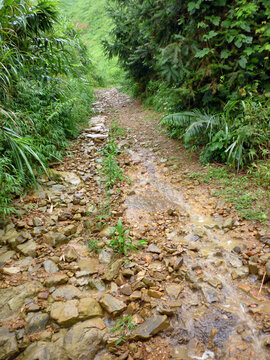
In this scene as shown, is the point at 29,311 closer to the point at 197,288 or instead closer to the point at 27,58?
the point at 197,288

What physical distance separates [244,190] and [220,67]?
85.3 inches

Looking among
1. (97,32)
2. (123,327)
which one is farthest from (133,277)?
(97,32)

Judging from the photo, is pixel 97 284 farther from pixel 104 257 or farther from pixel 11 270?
pixel 11 270

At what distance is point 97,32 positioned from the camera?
68.0ft

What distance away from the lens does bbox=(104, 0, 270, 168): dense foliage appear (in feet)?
10.9

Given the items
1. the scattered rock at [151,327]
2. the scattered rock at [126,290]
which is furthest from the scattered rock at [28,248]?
the scattered rock at [151,327]

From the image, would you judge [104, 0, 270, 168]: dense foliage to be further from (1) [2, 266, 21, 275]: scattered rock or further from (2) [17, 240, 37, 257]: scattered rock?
(1) [2, 266, 21, 275]: scattered rock

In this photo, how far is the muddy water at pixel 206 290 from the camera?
1.60m

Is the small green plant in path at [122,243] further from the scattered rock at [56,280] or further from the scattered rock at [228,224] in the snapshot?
the scattered rock at [228,224]

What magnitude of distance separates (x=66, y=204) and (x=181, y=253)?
1.83 m

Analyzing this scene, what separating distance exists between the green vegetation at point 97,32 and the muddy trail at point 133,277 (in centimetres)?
1273

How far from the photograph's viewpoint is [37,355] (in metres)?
1.55

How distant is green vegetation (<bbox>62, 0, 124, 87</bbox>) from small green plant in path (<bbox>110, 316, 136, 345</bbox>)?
1430 centimetres

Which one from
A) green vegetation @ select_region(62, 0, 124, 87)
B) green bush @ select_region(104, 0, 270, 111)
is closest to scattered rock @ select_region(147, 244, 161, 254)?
green bush @ select_region(104, 0, 270, 111)
